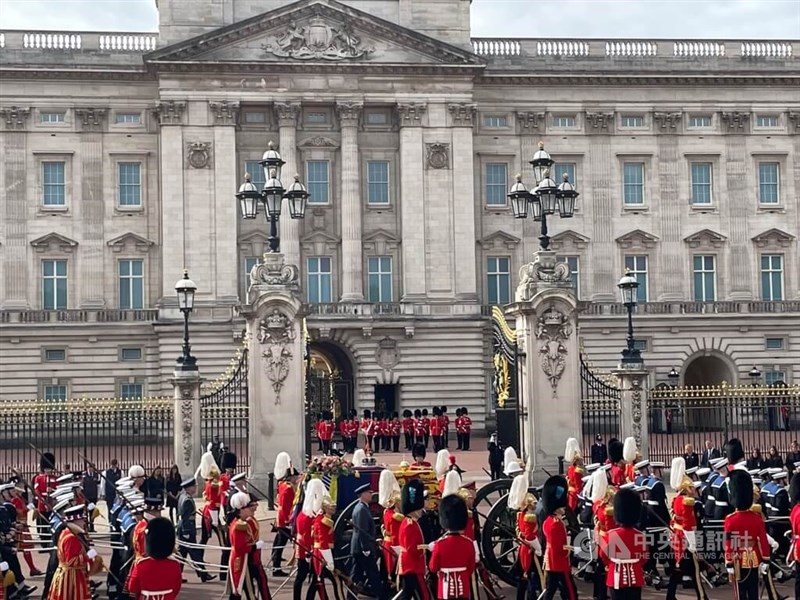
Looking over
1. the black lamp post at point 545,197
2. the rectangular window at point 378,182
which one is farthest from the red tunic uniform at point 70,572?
the rectangular window at point 378,182

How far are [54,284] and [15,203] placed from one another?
135 inches

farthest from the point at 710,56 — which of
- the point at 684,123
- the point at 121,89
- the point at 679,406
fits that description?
the point at 679,406

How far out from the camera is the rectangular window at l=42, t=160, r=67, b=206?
48.0 metres

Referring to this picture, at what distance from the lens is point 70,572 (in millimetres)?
12930

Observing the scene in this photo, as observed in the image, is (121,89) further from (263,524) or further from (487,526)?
(487,526)

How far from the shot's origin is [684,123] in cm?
5097

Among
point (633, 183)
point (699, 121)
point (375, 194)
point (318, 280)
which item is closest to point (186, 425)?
point (318, 280)

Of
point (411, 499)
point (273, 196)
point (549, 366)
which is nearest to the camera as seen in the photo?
point (411, 499)

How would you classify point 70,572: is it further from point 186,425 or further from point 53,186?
point 53,186

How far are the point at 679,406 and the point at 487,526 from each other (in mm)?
12229

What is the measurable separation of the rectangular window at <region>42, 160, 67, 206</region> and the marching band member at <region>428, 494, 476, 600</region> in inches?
1515

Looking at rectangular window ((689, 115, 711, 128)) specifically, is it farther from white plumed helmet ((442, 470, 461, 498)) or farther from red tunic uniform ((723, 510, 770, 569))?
red tunic uniform ((723, 510, 770, 569))

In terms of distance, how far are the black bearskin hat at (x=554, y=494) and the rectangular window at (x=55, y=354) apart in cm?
3636

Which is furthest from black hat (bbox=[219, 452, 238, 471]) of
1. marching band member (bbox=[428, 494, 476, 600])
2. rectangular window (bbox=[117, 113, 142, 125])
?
rectangular window (bbox=[117, 113, 142, 125])
